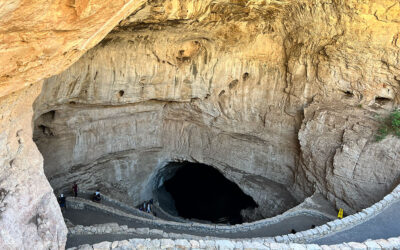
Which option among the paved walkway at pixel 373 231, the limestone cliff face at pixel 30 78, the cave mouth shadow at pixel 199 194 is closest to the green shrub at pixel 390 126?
the paved walkway at pixel 373 231

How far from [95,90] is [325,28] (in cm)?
838

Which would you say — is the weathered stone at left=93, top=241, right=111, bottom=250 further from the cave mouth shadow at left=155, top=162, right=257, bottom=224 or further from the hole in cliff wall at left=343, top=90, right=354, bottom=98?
the cave mouth shadow at left=155, top=162, right=257, bottom=224

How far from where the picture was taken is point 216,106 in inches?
549

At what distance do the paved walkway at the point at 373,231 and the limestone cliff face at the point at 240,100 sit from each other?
1956 mm

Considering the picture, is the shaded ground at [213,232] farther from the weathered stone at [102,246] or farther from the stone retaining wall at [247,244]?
the weathered stone at [102,246]

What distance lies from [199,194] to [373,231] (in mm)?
12015

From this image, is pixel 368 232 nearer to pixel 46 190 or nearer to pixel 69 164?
pixel 46 190

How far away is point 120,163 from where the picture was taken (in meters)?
14.3

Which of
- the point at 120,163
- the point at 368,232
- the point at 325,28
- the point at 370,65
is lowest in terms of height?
the point at 120,163

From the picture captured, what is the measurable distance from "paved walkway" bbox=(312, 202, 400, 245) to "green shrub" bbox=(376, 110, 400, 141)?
109 inches

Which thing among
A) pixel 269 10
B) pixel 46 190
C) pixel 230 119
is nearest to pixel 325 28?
pixel 269 10

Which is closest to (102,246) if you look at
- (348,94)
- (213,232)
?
(213,232)

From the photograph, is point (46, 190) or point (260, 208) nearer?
point (46, 190)

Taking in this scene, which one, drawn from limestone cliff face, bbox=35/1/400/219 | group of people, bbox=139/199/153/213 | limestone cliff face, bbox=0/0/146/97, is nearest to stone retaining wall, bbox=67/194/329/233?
limestone cliff face, bbox=35/1/400/219
